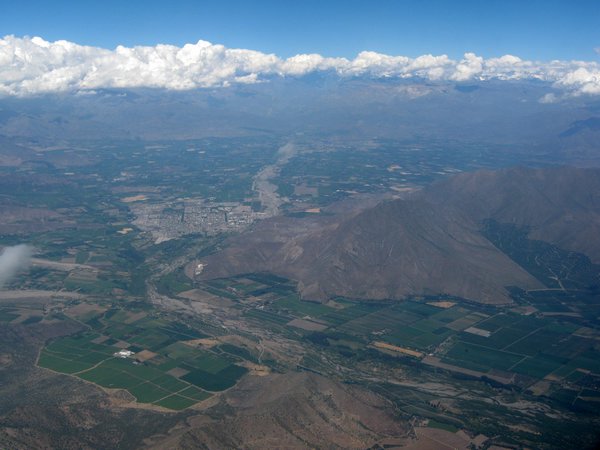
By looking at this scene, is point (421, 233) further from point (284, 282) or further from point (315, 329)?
point (315, 329)

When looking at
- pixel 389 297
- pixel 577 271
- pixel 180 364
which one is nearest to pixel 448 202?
pixel 577 271

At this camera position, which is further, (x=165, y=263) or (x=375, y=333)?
(x=165, y=263)

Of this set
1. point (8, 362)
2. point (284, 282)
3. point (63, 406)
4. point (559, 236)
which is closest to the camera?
point (63, 406)

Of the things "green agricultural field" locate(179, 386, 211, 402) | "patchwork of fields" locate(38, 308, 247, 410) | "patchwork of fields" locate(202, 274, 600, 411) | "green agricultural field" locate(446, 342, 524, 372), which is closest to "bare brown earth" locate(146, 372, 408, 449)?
"green agricultural field" locate(179, 386, 211, 402)

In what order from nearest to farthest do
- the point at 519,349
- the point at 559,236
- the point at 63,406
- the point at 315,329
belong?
the point at 63,406, the point at 519,349, the point at 315,329, the point at 559,236

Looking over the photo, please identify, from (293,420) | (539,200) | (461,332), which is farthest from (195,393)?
(539,200)

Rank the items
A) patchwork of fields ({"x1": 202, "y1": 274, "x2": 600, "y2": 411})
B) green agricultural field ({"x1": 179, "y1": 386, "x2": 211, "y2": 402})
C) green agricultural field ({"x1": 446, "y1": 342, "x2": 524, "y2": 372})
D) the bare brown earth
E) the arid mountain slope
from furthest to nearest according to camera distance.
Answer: the arid mountain slope
green agricultural field ({"x1": 446, "y1": 342, "x2": 524, "y2": 372})
patchwork of fields ({"x1": 202, "y1": 274, "x2": 600, "y2": 411})
green agricultural field ({"x1": 179, "y1": 386, "x2": 211, "y2": 402})
the bare brown earth

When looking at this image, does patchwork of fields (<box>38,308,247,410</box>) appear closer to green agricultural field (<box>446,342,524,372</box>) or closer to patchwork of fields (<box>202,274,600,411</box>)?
patchwork of fields (<box>202,274,600,411</box>)
